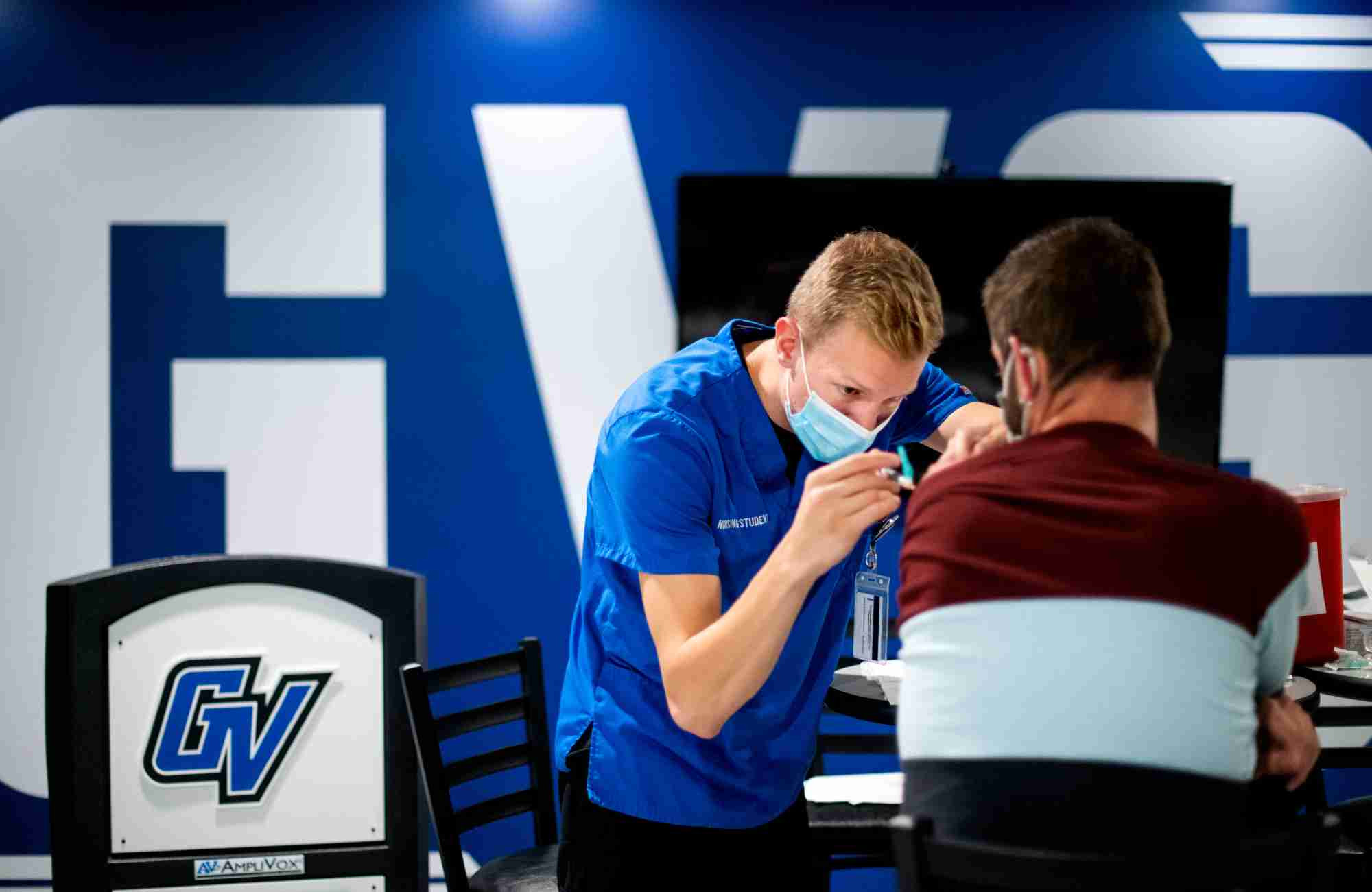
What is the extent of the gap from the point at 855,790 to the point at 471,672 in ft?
2.88

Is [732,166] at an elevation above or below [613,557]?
above

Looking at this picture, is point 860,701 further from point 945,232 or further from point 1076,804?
point 945,232

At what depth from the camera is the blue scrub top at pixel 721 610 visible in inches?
62.2

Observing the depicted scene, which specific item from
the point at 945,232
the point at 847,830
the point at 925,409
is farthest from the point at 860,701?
the point at 945,232

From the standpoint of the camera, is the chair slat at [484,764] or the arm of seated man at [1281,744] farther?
the chair slat at [484,764]

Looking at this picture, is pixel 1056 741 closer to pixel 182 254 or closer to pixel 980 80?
pixel 980 80

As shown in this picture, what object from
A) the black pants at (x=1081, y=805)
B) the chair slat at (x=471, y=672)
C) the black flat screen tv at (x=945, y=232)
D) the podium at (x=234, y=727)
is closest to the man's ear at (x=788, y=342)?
the black pants at (x=1081, y=805)

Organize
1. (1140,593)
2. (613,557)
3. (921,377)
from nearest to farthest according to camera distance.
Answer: (1140,593) → (613,557) → (921,377)

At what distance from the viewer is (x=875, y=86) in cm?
369

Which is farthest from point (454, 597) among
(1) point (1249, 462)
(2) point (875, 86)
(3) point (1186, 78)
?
(3) point (1186, 78)

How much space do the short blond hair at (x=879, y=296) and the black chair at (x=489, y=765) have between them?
1184 millimetres

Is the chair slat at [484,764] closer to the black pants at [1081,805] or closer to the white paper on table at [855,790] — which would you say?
the white paper on table at [855,790]

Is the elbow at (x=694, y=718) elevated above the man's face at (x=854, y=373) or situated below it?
below

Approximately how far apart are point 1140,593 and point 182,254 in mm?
3321
